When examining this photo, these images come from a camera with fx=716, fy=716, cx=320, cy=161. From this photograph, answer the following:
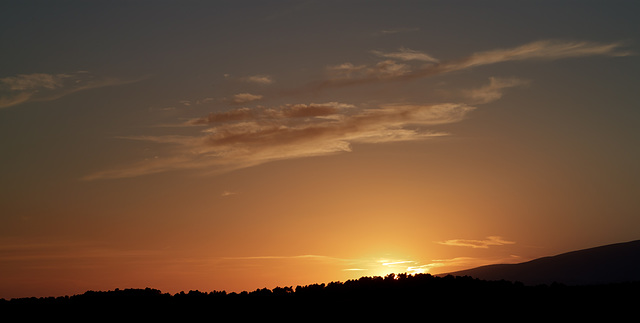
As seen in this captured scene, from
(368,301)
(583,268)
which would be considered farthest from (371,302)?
(583,268)

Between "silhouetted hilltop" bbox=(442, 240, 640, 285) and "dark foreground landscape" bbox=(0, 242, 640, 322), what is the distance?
102m

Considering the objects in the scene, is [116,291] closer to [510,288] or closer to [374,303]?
[374,303]

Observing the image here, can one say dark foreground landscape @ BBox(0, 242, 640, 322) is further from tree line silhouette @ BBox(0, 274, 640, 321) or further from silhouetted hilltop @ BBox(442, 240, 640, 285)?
silhouetted hilltop @ BBox(442, 240, 640, 285)

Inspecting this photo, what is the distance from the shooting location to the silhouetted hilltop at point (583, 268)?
143000mm

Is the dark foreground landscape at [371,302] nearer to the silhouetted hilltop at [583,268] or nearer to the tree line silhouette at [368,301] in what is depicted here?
the tree line silhouette at [368,301]

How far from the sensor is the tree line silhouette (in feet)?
124

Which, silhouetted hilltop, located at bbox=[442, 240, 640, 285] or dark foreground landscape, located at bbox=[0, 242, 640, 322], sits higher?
silhouetted hilltop, located at bbox=[442, 240, 640, 285]

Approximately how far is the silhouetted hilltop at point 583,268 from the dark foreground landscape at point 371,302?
335 ft

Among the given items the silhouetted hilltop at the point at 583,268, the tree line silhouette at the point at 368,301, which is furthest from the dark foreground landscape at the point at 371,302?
the silhouetted hilltop at the point at 583,268

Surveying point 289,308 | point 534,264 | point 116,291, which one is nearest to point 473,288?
point 289,308

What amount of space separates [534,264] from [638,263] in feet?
97.6

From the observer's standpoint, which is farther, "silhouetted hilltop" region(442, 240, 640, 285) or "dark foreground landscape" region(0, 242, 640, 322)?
"silhouetted hilltop" region(442, 240, 640, 285)

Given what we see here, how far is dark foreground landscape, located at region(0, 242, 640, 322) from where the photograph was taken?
123 ft

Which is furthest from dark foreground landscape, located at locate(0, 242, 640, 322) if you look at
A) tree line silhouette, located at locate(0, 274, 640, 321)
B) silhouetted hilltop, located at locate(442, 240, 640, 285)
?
silhouetted hilltop, located at locate(442, 240, 640, 285)
